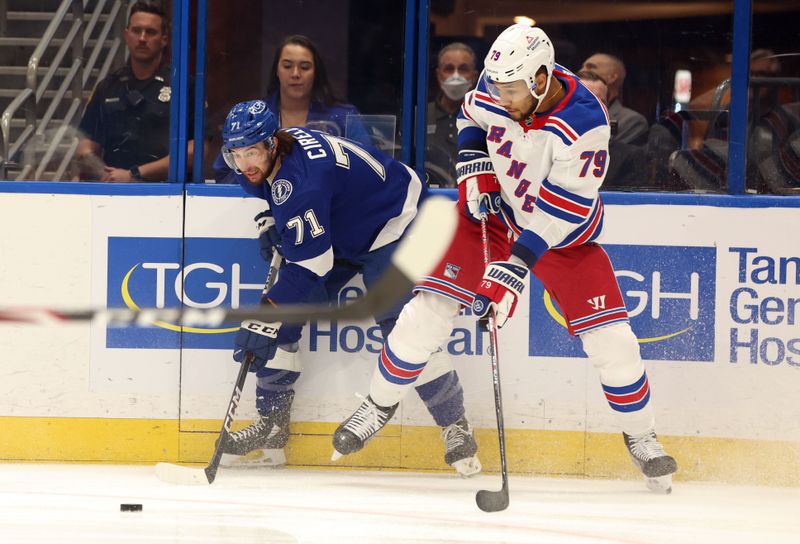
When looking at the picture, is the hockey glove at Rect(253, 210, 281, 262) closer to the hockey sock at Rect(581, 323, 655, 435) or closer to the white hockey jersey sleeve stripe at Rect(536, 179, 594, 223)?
the white hockey jersey sleeve stripe at Rect(536, 179, 594, 223)

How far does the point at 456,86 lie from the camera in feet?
12.6

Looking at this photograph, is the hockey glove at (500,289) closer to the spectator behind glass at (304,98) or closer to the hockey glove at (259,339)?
the hockey glove at (259,339)

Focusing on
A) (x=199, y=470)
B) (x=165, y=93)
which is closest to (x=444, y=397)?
(x=199, y=470)

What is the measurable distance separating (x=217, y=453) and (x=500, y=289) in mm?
1015

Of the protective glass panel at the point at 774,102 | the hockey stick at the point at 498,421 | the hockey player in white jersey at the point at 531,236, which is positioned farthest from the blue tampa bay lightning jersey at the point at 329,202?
the protective glass panel at the point at 774,102

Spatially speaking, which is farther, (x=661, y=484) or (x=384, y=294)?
(x=661, y=484)

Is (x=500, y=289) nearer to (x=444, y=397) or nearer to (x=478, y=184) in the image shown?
(x=478, y=184)

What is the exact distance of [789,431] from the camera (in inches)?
148

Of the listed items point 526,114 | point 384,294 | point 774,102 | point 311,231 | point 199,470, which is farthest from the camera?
point 774,102

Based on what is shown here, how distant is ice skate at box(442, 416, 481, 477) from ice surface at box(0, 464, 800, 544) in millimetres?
56

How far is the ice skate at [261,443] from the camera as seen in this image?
12.3 ft

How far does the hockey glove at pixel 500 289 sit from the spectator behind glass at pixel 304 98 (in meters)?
0.79

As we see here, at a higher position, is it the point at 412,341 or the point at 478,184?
the point at 478,184

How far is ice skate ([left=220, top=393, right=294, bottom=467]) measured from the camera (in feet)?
12.3
